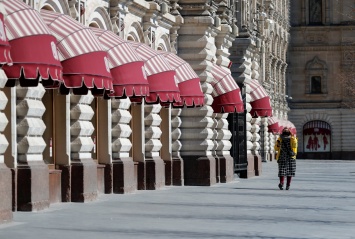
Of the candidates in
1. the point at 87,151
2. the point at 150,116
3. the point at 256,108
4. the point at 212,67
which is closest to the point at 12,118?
the point at 87,151

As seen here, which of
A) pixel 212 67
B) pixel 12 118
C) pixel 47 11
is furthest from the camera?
pixel 212 67

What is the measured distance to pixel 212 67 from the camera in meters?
43.5

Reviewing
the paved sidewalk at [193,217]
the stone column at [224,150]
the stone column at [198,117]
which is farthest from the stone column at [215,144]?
the paved sidewalk at [193,217]

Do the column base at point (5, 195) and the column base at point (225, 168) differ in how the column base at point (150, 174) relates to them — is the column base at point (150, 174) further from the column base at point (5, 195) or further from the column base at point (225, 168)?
the column base at point (5, 195)

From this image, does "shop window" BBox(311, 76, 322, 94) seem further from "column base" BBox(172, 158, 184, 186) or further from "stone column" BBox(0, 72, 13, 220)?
"stone column" BBox(0, 72, 13, 220)

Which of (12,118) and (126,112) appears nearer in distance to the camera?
(12,118)

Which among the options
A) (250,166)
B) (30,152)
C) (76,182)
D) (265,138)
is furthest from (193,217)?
(265,138)

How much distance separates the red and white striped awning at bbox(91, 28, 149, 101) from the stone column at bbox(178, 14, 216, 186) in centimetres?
1192

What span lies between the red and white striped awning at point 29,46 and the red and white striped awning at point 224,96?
2106cm

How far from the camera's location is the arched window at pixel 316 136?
11394 centimetres

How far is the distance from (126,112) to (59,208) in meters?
8.28

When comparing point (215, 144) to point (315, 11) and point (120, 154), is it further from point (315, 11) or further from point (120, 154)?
point (315, 11)

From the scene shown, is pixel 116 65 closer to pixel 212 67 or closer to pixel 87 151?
pixel 87 151

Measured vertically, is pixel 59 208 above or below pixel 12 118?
below
